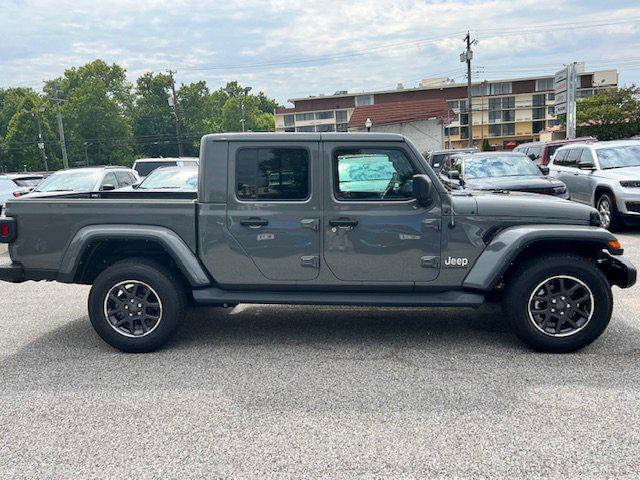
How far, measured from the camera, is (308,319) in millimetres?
5707

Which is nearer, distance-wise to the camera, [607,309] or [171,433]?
[171,433]

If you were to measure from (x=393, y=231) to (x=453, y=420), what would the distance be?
1682mm

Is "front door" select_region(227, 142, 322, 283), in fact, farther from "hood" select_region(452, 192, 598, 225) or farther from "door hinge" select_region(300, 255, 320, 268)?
"hood" select_region(452, 192, 598, 225)

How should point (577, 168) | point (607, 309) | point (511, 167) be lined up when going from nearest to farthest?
point (607, 309), point (511, 167), point (577, 168)

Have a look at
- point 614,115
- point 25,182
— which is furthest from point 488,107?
point 25,182

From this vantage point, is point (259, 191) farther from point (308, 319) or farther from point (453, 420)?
point (453, 420)

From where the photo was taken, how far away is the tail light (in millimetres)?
4820

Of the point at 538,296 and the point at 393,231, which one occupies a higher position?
the point at 393,231

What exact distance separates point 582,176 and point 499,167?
6.51 feet

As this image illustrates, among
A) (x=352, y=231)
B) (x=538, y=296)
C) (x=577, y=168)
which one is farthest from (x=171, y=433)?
(x=577, y=168)

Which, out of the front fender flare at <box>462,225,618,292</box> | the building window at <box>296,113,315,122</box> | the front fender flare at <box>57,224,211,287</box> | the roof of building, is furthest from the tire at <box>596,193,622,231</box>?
the building window at <box>296,113,315,122</box>

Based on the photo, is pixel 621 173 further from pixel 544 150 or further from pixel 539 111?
pixel 539 111

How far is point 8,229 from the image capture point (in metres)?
4.82

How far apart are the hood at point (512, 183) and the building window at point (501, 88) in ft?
276
